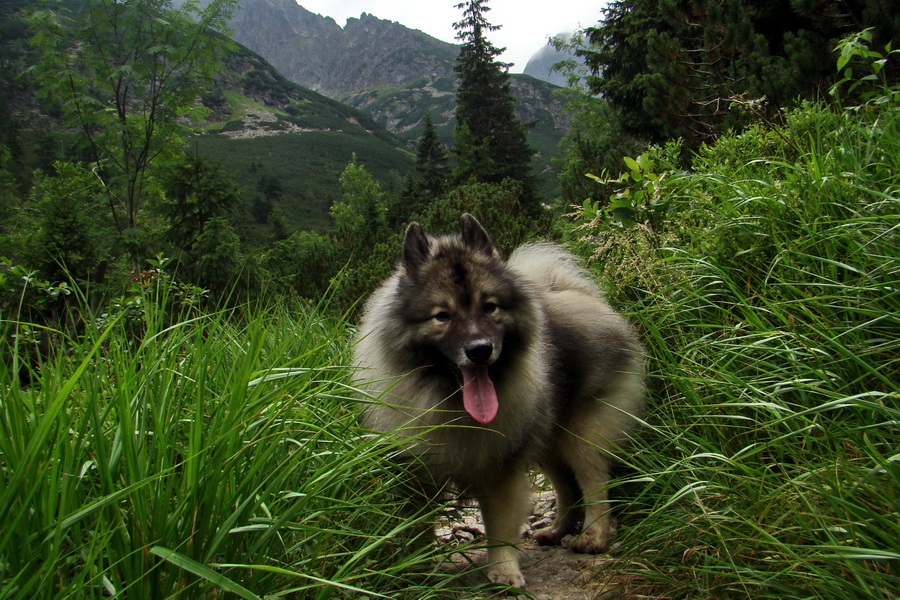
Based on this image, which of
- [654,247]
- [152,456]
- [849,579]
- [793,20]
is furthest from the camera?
[793,20]

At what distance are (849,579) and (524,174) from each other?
2886cm

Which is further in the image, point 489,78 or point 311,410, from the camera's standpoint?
point 489,78

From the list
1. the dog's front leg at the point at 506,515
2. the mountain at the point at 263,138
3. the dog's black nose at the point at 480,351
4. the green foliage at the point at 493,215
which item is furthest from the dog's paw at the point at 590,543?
the mountain at the point at 263,138

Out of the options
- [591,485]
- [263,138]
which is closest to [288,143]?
[263,138]

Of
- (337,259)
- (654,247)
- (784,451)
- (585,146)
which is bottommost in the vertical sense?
(337,259)

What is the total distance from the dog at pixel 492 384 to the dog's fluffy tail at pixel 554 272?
503mm

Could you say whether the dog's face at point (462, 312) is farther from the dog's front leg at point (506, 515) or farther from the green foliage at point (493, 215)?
the green foliage at point (493, 215)

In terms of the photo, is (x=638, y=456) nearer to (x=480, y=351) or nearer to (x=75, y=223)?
(x=480, y=351)

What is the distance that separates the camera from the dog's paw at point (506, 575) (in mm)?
2463

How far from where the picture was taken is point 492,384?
257cm

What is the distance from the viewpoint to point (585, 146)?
18.6 m

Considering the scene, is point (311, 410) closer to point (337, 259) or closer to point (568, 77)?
point (337, 259)

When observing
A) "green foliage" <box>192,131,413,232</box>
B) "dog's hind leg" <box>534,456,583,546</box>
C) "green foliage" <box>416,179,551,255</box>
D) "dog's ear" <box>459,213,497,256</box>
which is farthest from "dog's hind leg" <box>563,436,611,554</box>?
"green foliage" <box>192,131,413,232</box>

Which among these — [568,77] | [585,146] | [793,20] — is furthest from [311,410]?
[568,77]
